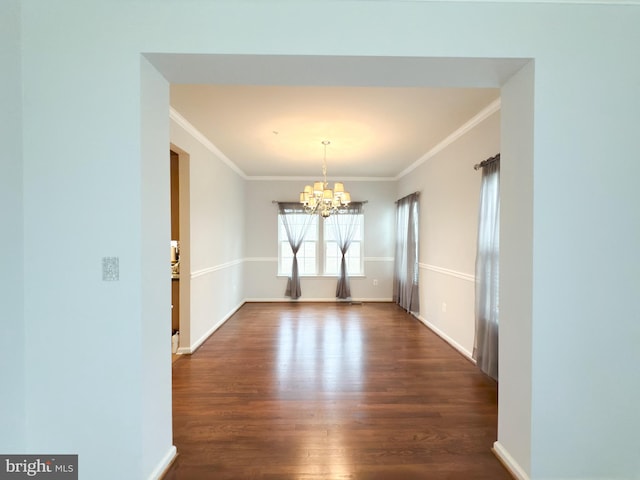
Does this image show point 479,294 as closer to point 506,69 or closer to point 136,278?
point 506,69

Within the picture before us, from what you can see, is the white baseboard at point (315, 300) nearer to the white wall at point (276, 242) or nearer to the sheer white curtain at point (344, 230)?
the white wall at point (276, 242)

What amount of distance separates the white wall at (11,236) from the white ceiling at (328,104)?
68 cm

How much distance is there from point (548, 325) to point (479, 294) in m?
1.41

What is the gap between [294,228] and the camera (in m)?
6.27

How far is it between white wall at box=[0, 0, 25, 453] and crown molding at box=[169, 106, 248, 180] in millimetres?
1457

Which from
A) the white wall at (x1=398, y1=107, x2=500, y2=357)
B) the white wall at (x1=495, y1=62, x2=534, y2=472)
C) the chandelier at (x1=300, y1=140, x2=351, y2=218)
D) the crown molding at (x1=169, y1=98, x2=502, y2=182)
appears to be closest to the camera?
the white wall at (x1=495, y1=62, x2=534, y2=472)

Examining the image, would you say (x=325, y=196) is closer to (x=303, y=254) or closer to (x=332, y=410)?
(x=332, y=410)

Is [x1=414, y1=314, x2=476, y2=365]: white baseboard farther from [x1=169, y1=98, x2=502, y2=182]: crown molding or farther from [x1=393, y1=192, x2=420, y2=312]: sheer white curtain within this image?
[x1=169, y1=98, x2=502, y2=182]: crown molding

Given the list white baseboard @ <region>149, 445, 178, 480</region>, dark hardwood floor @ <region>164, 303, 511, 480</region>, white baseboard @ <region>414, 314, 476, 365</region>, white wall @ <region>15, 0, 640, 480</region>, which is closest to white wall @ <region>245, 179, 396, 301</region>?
white baseboard @ <region>414, 314, 476, 365</region>

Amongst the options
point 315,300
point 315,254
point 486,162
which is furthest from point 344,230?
point 486,162

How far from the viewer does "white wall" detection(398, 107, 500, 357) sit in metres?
3.19

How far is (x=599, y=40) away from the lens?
1.56 meters

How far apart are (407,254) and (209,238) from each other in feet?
11.4

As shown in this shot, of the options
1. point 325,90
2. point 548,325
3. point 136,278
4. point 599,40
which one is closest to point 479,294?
point 548,325
